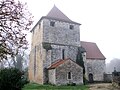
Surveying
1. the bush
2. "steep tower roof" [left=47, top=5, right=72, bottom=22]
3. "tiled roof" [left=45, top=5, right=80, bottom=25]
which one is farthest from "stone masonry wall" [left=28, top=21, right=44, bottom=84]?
the bush

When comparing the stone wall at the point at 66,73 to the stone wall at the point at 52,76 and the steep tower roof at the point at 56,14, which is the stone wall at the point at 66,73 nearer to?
the stone wall at the point at 52,76

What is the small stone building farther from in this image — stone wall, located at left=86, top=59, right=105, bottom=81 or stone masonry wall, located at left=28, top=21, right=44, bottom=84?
stone wall, located at left=86, top=59, right=105, bottom=81

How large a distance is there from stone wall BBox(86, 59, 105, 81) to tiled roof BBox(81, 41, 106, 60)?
761 millimetres

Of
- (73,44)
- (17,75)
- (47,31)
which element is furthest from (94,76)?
(17,75)

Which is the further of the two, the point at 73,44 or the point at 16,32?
the point at 73,44

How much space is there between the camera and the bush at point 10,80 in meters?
14.4

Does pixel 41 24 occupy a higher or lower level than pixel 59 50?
higher

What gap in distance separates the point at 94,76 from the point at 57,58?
9042mm

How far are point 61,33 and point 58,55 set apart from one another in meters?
3.78

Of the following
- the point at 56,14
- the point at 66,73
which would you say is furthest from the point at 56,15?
the point at 66,73

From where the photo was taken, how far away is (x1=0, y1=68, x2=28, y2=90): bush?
14.4 metres

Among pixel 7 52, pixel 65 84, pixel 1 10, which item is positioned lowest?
pixel 65 84

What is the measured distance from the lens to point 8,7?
29.2 ft

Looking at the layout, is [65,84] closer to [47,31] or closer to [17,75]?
[47,31]
